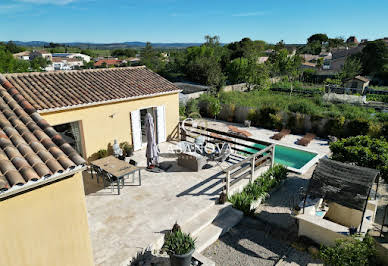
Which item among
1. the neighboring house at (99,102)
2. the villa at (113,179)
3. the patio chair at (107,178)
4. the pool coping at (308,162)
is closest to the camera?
the villa at (113,179)

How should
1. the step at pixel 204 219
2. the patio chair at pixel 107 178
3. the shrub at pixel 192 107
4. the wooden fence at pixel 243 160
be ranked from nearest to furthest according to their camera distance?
the step at pixel 204 219 < the wooden fence at pixel 243 160 < the patio chair at pixel 107 178 < the shrub at pixel 192 107

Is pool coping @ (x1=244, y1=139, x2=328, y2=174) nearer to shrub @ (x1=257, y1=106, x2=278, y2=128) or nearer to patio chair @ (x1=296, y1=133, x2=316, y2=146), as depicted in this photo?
patio chair @ (x1=296, y1=133, x2=316, y2=146)

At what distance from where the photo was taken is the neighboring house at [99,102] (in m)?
10.9

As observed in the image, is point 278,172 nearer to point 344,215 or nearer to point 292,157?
point 344,215

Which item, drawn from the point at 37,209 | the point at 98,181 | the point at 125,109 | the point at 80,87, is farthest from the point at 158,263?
the point at 80,87

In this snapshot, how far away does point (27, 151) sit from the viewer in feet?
15.8

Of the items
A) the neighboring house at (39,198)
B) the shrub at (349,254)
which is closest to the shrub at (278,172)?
the shrub at (349,254)

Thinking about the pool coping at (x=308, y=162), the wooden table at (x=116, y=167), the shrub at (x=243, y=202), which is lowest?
the pool coping at (x=308, y=162)

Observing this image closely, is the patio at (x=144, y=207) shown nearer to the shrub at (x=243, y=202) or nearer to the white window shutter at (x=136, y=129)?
the shrub at (x=243, y=202)

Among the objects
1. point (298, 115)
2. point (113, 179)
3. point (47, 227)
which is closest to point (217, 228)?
point (113, 179)

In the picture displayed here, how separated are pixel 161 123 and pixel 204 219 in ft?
22.9

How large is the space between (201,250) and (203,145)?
598 centimetres

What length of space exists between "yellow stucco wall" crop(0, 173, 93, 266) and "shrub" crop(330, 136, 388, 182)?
30.5 ft

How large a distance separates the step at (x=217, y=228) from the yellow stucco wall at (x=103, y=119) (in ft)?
21.2
